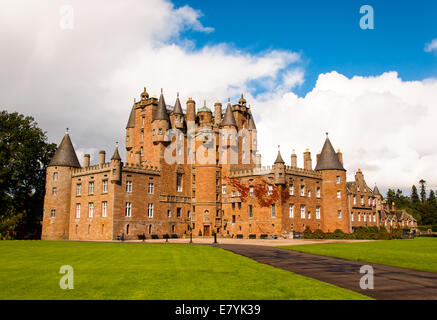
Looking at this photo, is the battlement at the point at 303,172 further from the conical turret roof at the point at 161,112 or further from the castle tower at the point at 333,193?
the conical turret roof at the point at 161,112

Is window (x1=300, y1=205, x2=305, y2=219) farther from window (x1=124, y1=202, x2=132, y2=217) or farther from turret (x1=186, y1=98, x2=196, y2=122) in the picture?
window (x1=124, y1=202, x2=132, y2=217)

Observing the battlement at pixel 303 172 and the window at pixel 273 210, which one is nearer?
the window at pixel 273 210

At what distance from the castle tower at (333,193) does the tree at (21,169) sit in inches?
1825

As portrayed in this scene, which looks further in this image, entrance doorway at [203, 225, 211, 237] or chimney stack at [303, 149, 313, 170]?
chimney stack at [303, 149, 313, 170]

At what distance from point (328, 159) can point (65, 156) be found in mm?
42785

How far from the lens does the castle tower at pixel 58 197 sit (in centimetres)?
6038

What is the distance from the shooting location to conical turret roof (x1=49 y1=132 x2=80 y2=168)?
6209cm

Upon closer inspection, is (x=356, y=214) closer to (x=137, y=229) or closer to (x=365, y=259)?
(x=137, y=229)

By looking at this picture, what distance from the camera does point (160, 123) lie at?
6253cm

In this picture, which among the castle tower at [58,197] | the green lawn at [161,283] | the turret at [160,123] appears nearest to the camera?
the green lawn at [161,283]

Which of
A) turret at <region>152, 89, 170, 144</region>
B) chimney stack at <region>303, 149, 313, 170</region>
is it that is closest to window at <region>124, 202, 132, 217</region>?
turret at <region>152, 89, 170, 144</region>

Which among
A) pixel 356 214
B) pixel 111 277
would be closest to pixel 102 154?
pixel 356 214

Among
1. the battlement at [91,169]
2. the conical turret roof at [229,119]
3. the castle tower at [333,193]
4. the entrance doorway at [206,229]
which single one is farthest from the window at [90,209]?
the castle tower at [333,193]

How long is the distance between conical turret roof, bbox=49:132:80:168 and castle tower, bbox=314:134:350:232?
40209 mm
